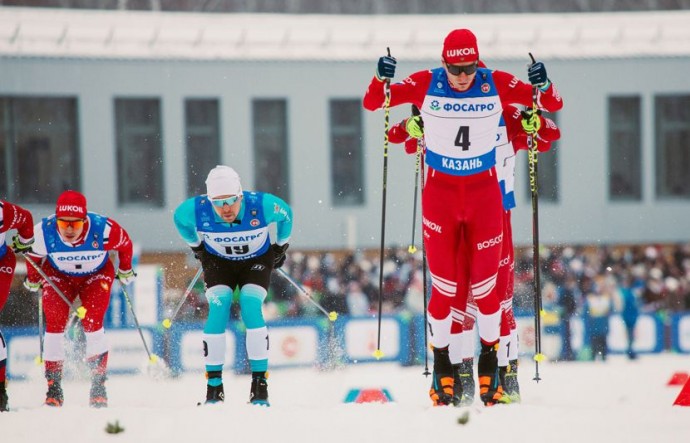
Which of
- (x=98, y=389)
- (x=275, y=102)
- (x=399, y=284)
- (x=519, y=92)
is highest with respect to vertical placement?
(x=275, y=102)

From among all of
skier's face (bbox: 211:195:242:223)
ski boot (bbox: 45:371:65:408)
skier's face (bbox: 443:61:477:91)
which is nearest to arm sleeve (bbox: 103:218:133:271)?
ski boot (bbox: 45:371:65:408)

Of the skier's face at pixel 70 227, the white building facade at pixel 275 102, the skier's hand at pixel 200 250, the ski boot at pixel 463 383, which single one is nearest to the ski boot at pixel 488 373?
the ski boot at pixel 463 383

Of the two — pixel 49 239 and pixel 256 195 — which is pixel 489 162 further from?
pixel 49 239

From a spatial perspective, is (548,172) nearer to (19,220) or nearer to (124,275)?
(124,275)

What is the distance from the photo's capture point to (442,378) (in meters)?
6.46

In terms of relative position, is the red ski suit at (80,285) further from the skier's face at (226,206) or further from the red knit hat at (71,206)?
the skier's face at (226,206)

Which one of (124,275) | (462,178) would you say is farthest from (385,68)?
(124,275)

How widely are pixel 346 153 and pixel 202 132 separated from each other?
7.51 ft

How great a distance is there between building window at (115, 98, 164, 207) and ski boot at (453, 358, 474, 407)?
325 inches

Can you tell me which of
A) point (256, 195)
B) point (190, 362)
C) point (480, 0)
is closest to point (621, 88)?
point (480, 0)

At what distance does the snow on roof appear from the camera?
1612cm

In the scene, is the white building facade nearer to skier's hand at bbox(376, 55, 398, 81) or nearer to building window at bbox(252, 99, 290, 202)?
building window at bbox(252, 99, 290, 202)

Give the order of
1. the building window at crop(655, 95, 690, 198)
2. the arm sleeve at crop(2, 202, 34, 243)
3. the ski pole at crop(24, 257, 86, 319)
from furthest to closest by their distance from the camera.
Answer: the building window at crop(655, 95, 690, 198) < the ski pole at crop(24, 257, 86, 319) < the arm sleeve at crop(2, 202, 34, 243)

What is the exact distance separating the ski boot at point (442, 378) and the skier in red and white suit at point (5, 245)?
2991 mm
